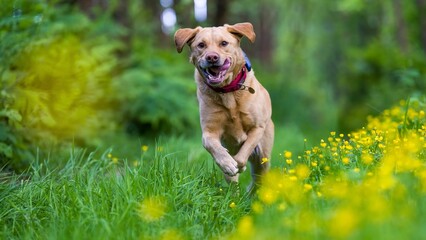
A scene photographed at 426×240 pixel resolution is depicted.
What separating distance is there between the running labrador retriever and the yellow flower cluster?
27.6 inches

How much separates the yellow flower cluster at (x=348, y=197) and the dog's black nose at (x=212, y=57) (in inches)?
44.6

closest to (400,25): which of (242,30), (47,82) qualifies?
(47,82)

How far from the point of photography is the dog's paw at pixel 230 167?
5.27 m

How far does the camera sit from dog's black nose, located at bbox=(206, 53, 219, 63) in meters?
5.43

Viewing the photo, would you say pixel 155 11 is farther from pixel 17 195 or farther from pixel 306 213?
pixel 306 213

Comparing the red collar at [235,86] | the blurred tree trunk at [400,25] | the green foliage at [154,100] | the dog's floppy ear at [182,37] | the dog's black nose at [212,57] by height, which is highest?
the dog's floppy ear at [182,37]

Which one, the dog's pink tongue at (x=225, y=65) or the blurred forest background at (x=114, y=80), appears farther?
the blurred forest background at (x=114, y=80)

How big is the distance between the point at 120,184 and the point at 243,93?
5.41 ft

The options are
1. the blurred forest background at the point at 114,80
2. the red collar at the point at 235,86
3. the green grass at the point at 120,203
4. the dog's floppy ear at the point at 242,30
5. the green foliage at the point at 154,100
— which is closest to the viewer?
the green grass at the point at 120,203

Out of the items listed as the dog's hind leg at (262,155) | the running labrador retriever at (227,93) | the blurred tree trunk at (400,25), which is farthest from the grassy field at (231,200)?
the blurred tree trunk at (400,25)

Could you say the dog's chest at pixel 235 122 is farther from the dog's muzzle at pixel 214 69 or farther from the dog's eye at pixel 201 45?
the dog's eye at pixel 201 45

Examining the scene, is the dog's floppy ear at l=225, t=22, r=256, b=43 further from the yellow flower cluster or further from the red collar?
the yellow flower cluster

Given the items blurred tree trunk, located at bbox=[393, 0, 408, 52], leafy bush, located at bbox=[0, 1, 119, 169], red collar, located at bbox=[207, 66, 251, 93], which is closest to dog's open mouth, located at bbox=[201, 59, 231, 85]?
red collar, located at bbox=[207, 66, 251, 93]

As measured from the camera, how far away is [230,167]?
5270mm
